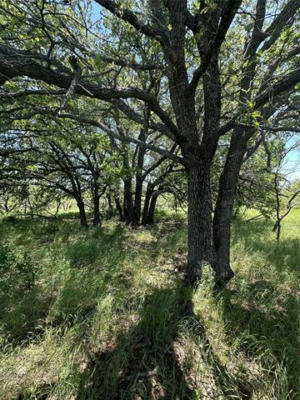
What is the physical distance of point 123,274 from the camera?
330cm

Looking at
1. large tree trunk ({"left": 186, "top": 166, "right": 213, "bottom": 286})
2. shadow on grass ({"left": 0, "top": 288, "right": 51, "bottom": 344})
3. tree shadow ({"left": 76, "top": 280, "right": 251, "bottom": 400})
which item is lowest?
tree shadow ({"left": 76, "top": 280, "right": 251, "bottom": 400})

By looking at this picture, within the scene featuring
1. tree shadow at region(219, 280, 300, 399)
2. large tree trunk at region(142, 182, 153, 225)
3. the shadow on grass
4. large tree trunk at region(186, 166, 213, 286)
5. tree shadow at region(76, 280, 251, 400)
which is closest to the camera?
tree shadow at region(76, 280, 251, 400)

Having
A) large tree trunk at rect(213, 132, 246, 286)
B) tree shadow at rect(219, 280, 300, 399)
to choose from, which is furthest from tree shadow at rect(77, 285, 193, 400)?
large tree trunk at rect(213, 132, 246, 286)

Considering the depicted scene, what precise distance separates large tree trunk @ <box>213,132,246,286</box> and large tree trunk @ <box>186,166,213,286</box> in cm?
29

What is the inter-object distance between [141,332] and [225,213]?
220cm

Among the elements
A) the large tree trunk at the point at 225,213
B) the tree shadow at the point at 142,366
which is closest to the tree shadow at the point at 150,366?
the tree shadow at the point at 142,366

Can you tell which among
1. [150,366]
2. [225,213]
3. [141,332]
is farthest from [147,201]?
[150,366]

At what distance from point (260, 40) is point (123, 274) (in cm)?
420

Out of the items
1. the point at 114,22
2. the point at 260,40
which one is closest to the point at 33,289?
the point at 114,22

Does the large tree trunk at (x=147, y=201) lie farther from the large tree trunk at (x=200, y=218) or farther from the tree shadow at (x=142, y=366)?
the tree shadow at (x=142, y=366)

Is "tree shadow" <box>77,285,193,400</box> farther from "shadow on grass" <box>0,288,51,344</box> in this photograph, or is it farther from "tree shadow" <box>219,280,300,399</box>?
"shadow on grass" <box>0,288,51,344</box>

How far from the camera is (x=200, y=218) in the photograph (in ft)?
9.91

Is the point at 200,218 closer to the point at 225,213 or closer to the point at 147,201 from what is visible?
the point at 225,213

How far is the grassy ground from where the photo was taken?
1.60 m
